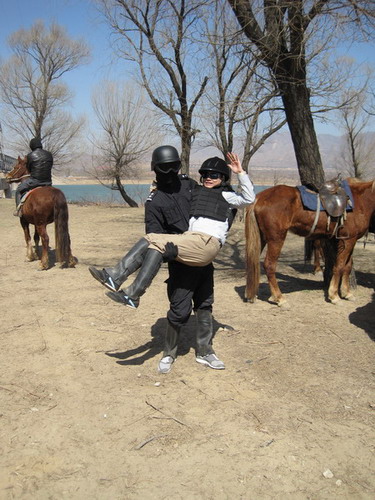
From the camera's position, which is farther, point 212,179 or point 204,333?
point 204,333

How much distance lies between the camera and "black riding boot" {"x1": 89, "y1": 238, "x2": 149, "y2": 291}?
11.1 ft

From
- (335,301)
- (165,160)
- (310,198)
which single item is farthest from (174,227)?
(335,301)

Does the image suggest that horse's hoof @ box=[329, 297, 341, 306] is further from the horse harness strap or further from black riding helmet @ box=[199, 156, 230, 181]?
black riding helmet @ box=[199, 156, 230, 181]

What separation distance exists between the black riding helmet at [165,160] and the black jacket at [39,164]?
5.22 m

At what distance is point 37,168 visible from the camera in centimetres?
816

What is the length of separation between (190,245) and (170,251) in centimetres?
20

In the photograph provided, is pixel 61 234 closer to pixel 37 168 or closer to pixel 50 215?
pixel 50 215

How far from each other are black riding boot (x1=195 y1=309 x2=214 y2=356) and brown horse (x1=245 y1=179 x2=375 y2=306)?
2017 mm

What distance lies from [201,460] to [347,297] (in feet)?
14.2

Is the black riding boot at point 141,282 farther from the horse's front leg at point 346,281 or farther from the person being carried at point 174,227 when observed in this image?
the horse's front leg at point 346,281

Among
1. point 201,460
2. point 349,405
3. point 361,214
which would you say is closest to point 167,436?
point 201,460

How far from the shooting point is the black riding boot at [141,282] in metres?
3.34

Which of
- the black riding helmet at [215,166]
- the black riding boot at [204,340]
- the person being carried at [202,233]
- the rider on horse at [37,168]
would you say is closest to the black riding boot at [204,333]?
the black riding boot at [204,340]

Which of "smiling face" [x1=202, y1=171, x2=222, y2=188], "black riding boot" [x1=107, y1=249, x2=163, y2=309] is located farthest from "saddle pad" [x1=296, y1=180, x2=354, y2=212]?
"black riding boot" [x1=107, y1=249, x2=163, y2=309]
